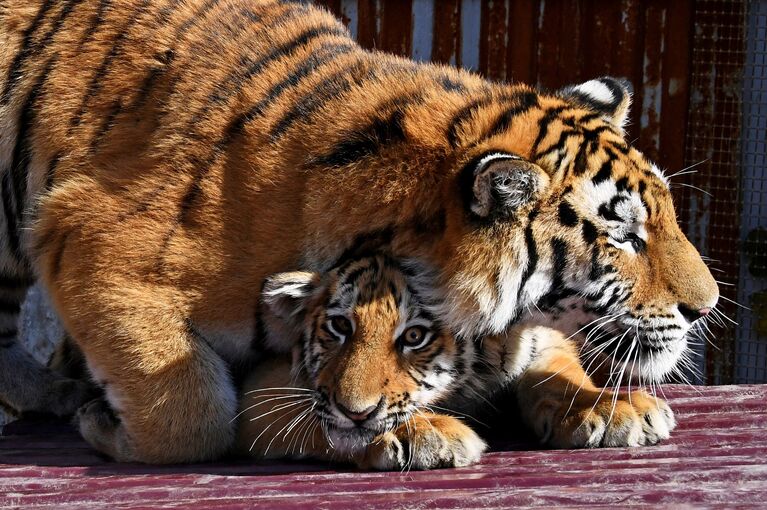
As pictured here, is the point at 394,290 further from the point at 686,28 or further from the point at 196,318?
the point at 686,28

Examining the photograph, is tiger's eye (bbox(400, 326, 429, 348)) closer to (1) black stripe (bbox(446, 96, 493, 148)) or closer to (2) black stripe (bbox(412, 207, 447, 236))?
(2) black stripe (bbox(412, 207, 447, 236))

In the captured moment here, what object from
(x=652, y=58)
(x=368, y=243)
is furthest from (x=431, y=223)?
(x=652, y=58)

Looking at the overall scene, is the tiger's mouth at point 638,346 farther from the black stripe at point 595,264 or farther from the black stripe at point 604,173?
the black stripe at point 604,173

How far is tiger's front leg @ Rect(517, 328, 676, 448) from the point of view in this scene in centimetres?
259

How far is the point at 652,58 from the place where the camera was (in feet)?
16.8

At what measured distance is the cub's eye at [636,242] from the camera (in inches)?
101

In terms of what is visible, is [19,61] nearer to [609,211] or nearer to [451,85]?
[451,85]

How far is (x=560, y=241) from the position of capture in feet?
8.27

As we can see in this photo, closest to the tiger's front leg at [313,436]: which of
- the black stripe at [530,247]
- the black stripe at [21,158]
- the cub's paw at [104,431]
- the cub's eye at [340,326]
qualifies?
the cub's eye at [340,326]

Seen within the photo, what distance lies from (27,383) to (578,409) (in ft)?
5.27

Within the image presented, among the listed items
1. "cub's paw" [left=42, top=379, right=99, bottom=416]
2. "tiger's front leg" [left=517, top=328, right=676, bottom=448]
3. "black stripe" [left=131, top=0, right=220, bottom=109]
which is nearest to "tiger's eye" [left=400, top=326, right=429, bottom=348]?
A: "tiger's front leg" [left=517, top=328, right=676, bottom=448]

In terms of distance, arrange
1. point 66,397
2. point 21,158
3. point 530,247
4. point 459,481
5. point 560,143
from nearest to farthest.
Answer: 1. point 459,481
2. point 530,247
3. point 560,143
4. point 21,158
5. point 66,397

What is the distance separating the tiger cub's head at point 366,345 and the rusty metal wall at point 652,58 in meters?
2.80

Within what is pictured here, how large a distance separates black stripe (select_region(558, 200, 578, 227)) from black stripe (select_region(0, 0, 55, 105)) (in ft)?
5.02
